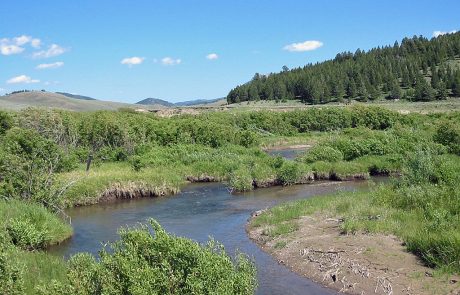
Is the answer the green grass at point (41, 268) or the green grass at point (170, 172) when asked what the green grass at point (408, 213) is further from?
the green grass at point (170, 172)

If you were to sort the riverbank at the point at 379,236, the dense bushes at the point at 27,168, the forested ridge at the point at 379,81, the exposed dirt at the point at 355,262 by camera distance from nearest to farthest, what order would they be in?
the exposed dirt at the point at 355,262 < the riverbank at the point at 379,236 < the dense bushes at the point at 27,168 < the forested ridge at the point at 379,81

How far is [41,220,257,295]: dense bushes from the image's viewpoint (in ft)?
34.4

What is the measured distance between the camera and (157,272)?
10.8 metres

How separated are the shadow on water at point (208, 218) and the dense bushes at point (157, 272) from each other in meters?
7.30

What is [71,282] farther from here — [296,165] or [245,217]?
[296,165]

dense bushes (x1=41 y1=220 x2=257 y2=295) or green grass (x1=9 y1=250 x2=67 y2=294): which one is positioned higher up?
dense bushes (x1=41 y1=220 x2=257 y2=295)

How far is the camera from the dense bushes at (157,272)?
1049cm

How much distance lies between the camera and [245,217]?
99.1ft

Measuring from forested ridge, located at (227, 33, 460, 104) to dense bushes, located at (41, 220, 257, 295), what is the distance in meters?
144

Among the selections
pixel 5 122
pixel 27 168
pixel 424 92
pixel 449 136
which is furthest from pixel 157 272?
pixel 424 92

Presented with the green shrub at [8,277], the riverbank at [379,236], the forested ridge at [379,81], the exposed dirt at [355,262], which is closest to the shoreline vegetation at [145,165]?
the green shrub at [8,277]

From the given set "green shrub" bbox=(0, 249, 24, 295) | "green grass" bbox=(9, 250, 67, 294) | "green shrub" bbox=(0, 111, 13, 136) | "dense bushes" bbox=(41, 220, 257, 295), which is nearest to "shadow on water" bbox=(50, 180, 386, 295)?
"green grass" bbox=(9, 250, 67, 294)

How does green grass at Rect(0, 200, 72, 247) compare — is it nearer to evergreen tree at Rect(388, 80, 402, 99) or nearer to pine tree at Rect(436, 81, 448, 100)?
pine tree at Rect(436, 81, 448, 100)

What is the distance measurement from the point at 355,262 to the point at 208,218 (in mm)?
12392
